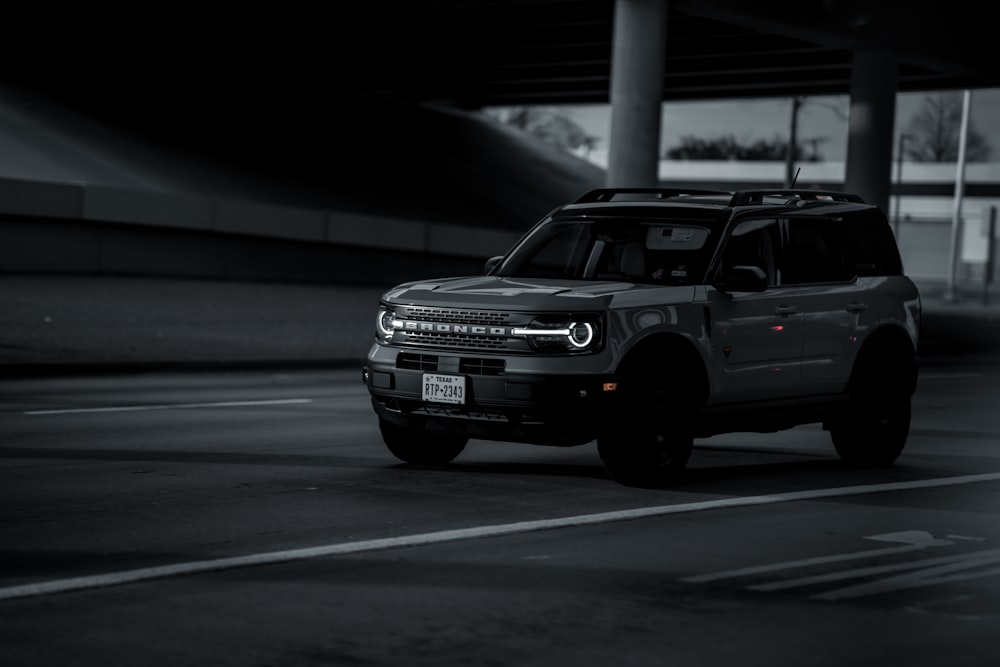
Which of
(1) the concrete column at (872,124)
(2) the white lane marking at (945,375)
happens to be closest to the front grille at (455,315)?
(2) the white lane marking at (945,375)

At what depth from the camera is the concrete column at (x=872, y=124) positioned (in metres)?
40.1

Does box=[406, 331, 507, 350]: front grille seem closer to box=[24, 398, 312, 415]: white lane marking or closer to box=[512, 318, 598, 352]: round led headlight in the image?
box=[512, 318, 598, 352]: round led headlight

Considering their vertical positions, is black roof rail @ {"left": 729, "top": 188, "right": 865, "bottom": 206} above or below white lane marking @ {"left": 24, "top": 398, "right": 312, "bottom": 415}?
above

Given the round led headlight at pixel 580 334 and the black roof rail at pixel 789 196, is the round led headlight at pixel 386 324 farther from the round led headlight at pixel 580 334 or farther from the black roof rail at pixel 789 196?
the black roof rail at pixel 789 196

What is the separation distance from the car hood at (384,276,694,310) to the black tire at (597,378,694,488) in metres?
0.56

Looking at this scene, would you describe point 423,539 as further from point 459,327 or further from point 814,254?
point 814,254

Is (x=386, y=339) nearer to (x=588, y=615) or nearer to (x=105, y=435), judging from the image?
(x=105, y=435)

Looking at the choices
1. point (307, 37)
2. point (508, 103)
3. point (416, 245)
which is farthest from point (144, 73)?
point (508, 103)

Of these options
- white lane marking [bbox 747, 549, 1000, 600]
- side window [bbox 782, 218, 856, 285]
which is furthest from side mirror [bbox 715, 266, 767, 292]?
white lane marking [bbox 747, 549, 1000, 600]

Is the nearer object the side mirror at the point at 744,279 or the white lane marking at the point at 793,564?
the white lane marking at the point at 793,564

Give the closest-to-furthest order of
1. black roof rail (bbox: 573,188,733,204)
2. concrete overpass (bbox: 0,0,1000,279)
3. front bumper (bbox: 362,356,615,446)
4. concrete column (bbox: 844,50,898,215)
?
1. front bumper (bbox: 362,356,615,446)
2. black roof rail (bbox: 573,188,733,204)
3. concrete overpass (bbox: 0,0,1000,279)
4. concrete column (bbox: 844,50,898,215)

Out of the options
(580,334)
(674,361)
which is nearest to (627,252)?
(674,361)

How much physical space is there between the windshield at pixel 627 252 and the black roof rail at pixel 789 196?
45 cm

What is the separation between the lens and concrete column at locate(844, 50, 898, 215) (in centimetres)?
4009
